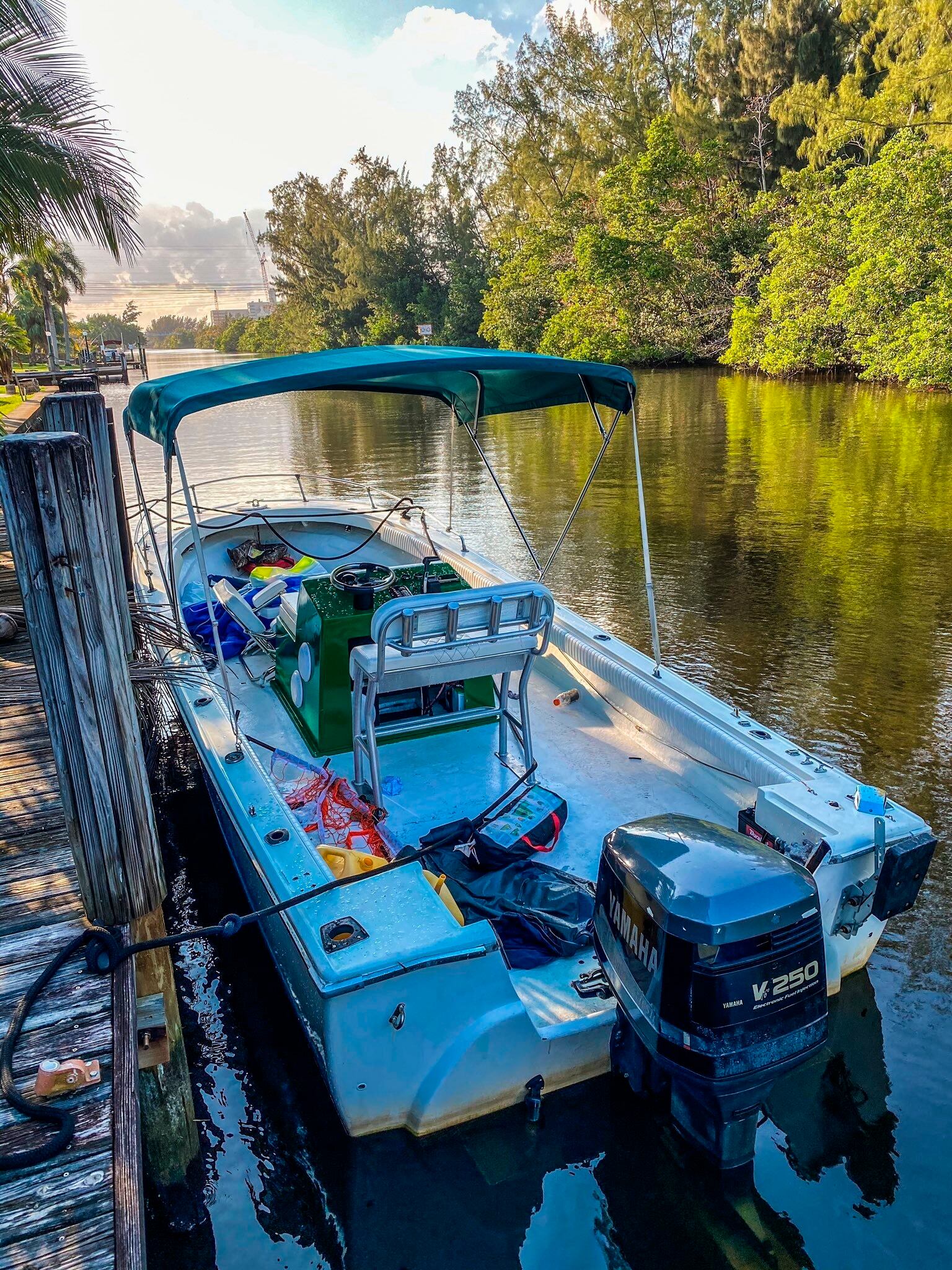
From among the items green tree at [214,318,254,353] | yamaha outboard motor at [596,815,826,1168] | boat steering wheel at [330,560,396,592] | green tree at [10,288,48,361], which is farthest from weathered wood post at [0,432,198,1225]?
green tree at [214,318,254,353]

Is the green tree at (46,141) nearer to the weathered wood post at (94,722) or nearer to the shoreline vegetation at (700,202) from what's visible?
the weathered wood post at (94,722)

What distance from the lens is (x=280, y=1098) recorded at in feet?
10.7

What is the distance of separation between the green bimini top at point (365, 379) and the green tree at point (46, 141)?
16.9 ft

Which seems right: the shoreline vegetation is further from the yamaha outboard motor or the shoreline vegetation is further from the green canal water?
the yamaha outboard motor

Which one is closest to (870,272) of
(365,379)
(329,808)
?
(365,379)

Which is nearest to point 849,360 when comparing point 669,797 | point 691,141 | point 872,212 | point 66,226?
point 872,212

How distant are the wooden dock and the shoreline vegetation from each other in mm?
19951

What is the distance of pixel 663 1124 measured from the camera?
2.97 meters

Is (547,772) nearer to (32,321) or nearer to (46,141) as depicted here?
A: (46,141)

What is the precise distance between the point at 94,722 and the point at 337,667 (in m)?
1.84

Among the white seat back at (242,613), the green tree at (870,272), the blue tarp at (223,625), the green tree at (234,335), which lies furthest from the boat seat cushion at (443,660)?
the green tree at (234,335)

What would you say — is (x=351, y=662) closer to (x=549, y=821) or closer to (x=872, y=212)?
(x=549, y=821)

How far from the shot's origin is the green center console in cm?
418

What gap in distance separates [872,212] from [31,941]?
2269cm
